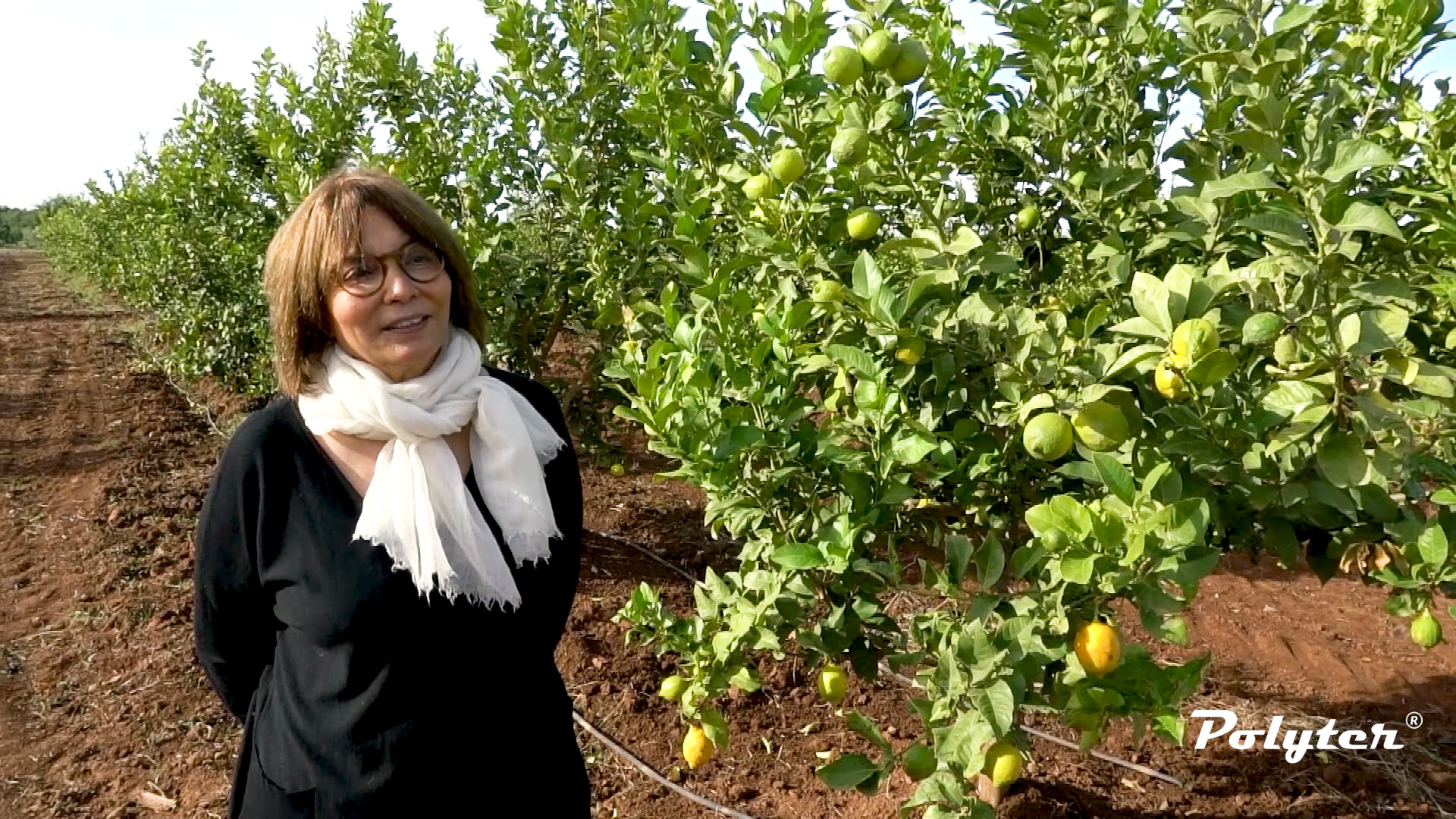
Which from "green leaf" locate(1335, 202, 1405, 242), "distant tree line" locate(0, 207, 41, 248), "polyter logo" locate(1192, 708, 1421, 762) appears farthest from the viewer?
"distant tree line" locate(0, 207, 41, 248)

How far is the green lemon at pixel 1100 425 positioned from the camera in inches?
49.8

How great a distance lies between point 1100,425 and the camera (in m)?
1.26

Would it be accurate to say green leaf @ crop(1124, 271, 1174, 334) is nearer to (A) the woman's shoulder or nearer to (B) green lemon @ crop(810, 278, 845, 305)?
(B) green lemon @ crop(810, 278, 845, 305)

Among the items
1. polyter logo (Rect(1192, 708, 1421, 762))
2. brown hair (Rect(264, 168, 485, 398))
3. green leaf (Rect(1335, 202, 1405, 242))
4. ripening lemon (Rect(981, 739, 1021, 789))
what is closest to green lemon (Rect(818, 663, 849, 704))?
ripening lemon (Rect(981, 739, 1021, 789))

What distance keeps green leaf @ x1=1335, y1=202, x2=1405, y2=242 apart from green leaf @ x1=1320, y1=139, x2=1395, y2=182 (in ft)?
0.15

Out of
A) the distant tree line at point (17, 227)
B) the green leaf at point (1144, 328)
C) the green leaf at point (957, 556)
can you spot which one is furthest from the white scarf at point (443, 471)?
the distant tree line at point (17, 227)

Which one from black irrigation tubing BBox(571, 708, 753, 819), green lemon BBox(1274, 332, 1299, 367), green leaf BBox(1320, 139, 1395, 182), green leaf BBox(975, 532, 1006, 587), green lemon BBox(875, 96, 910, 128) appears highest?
green lemon BBox(875, 96, 910, 128)

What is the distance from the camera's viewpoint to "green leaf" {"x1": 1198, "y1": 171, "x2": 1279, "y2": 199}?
120 cm

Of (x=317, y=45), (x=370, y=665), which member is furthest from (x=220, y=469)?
(x=317, y=45)

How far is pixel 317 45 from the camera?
14.8 feet

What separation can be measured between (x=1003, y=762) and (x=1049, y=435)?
0.49 meters

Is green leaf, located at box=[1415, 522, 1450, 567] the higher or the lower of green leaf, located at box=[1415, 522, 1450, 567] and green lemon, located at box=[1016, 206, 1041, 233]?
the lower

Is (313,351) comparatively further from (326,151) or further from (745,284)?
(326,151)

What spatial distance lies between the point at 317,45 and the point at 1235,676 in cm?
475
